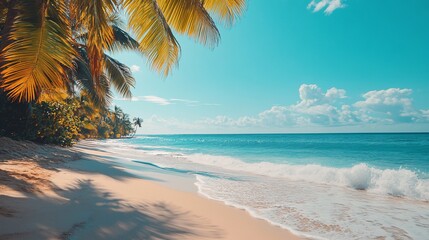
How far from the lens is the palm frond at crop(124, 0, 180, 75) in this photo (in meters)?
4.30

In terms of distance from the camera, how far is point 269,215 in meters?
4.65

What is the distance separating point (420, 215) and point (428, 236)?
1626 millimetres

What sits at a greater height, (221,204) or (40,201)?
(40,201)

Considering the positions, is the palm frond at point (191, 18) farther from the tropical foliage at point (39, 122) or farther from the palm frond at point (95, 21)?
the tropical foliage at point (39, 122)

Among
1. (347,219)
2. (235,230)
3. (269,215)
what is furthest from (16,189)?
(347,219)

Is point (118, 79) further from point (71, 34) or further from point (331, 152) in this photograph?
point (331, 152)

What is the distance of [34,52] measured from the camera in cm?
309

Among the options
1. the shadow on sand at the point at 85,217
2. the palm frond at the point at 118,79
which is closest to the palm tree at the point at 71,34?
the shadow on sand at the point at 85,217

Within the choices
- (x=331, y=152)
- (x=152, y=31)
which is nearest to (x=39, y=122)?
(x=152, y=31)

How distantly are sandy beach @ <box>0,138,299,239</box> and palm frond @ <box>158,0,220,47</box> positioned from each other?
297 cm

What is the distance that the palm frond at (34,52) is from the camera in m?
2.98

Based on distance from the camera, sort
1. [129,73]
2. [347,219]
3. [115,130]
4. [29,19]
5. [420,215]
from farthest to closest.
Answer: [115,130] < [129,73] < [420,215] < [347,219] < [29,19]

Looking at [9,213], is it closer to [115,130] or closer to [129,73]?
[129,73]

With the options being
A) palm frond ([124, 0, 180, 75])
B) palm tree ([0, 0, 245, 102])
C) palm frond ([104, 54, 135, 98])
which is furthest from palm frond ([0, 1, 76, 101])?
palm frond ([104, 54, 135, 98])
